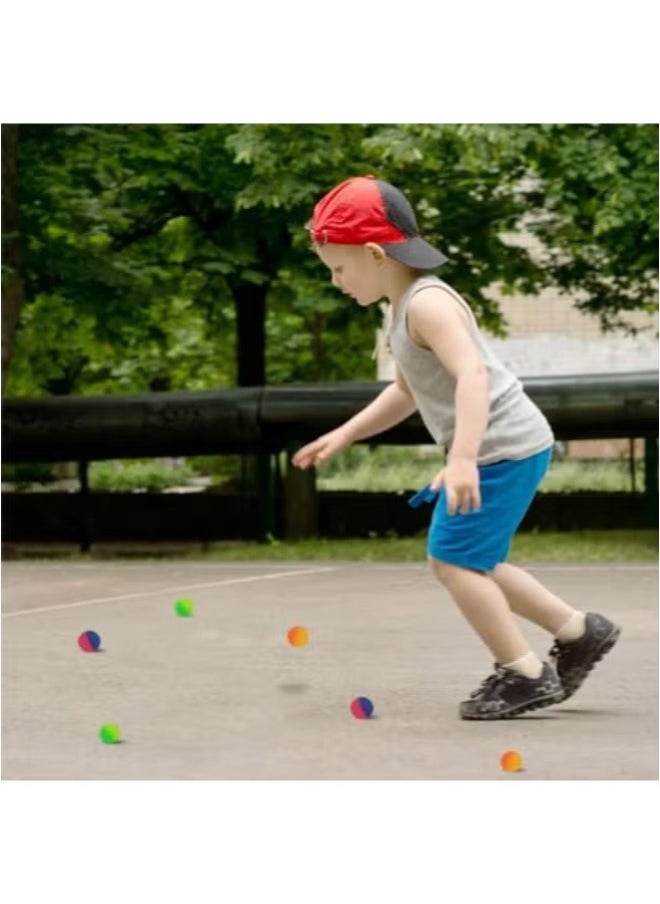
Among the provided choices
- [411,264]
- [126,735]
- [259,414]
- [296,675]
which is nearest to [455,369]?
[411,264]

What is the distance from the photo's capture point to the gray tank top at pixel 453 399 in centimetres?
498

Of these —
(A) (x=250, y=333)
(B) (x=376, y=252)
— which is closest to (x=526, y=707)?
(B) (x=376, y=252)

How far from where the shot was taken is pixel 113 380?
2570 centimetres

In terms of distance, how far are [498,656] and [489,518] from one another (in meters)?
0.49

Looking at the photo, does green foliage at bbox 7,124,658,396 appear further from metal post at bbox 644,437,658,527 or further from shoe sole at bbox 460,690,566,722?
shoe sole at bbox 460,690,566,722

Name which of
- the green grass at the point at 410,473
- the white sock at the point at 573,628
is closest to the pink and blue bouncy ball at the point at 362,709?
the white sock at the point at 573,628

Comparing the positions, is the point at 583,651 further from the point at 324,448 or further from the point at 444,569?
the point at 324,448

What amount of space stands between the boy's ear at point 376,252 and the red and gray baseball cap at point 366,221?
11 mm

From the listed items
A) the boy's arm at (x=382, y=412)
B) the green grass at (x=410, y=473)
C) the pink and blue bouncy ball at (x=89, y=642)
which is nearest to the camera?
the boy's arm at (x=382, y=412)

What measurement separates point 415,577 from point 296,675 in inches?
205

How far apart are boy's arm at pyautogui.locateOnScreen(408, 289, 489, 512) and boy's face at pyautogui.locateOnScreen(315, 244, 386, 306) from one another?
15 cm

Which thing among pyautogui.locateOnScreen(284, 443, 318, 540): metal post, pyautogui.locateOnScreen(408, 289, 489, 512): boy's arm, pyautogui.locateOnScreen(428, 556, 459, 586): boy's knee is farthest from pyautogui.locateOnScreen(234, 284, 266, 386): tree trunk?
pyautogui.locateOnScreen(408, 289, 489, 512): boy's arm

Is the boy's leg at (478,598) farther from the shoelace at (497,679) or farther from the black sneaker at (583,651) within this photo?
the black sneaker at (583,651)

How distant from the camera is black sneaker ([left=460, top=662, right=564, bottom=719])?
5.37m
